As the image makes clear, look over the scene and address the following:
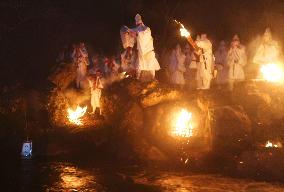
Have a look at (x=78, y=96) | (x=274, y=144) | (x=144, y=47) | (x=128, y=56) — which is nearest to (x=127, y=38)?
(x=144, y=47)

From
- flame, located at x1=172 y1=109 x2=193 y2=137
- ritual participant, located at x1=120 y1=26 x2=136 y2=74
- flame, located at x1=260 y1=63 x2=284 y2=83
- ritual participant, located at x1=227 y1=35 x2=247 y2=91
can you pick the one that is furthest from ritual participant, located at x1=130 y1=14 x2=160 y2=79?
flame, located at x1=260 y1=63 x2=284 y2=83

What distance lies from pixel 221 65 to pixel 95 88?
6.17m

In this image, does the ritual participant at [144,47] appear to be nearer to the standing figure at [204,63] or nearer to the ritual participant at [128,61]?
the ritual participant at [128,61]

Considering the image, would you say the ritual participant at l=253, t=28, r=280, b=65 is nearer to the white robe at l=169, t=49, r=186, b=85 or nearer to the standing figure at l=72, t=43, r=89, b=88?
the white robe at l=169, t=49, r=186, b=85

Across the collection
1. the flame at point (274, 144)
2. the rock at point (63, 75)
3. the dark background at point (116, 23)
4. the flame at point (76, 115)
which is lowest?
the flame at point (274, 144)

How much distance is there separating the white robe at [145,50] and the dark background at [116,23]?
22.9ft

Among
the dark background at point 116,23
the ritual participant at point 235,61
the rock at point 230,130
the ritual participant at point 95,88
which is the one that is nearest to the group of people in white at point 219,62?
the ritual participant at point 235,61

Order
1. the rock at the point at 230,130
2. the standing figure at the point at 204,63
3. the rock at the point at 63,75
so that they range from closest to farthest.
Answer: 1. the rock at the point at 230,130
2. the standing figure at the point at 204,63
3. the rock at the point at 63,75

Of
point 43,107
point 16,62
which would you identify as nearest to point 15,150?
point 43,107

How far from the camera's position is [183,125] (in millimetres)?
16203

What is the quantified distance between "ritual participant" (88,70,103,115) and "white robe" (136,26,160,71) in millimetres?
1924

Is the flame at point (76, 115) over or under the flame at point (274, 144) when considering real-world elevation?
over

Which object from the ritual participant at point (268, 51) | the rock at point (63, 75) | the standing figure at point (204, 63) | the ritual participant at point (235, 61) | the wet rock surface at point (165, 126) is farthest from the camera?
the ritual participant at point (268, 51)

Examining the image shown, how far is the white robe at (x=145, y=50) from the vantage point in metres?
17.1
